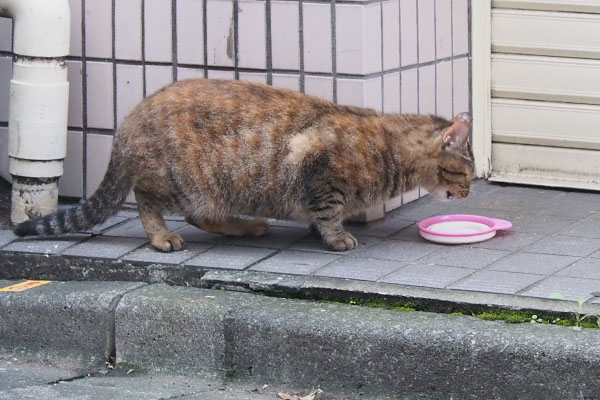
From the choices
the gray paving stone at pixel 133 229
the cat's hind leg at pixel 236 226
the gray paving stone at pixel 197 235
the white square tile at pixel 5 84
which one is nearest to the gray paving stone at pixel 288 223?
the cat's hind leg at pixel 236 226

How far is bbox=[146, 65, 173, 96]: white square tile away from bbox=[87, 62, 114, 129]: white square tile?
7.8 inches

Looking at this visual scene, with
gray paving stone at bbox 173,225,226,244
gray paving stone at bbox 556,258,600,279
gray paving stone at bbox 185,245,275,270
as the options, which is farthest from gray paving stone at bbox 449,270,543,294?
gray paving stone at bbox 173,225,226,244

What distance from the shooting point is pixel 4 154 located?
236 inches

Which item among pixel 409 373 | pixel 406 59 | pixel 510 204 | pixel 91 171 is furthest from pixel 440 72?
pixel 409 373

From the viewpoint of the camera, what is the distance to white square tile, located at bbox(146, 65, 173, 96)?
5648mm

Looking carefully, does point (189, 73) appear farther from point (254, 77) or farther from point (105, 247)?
point (105, 247)

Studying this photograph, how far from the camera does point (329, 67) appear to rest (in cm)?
536

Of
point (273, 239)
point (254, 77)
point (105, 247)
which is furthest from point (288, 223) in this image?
point (105, 247)

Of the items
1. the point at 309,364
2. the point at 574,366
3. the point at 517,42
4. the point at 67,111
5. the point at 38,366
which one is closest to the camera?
the point at 574,366

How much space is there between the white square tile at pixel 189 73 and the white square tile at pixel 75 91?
51cm

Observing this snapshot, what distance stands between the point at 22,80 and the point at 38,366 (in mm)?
1382

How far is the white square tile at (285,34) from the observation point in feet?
17.6

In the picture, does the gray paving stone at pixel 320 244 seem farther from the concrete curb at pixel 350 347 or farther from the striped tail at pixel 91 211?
the striped tail at pixel 91 211

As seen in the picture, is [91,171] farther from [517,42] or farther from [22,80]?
[517,42]
